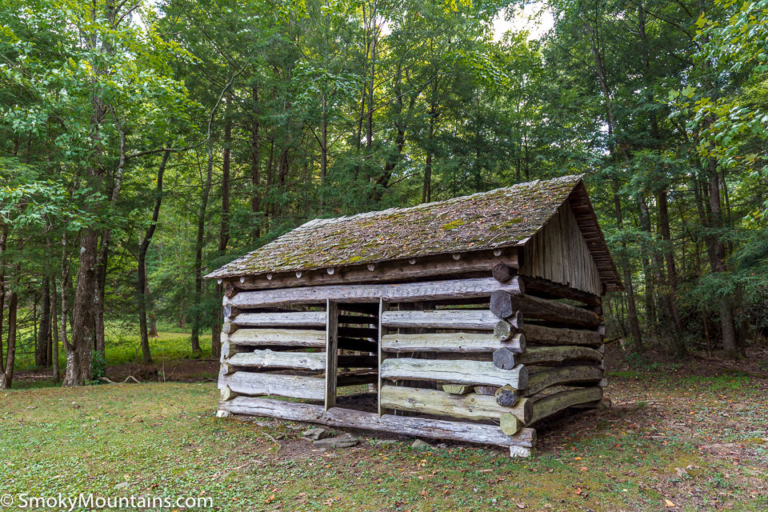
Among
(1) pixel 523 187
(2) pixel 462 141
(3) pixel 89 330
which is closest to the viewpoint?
(1) pixel 523 187

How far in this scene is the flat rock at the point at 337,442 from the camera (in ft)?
23.0

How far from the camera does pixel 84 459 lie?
6469mm

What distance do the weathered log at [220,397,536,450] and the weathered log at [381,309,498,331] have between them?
56.8 inches

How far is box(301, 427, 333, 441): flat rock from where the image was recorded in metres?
7.47

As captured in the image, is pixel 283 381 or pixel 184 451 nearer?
pixel 184 451

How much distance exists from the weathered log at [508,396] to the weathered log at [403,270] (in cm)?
170

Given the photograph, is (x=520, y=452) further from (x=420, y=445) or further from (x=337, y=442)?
(x=337, y=442)

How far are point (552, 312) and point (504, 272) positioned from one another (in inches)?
75.0

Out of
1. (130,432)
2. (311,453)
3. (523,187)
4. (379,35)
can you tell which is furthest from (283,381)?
(379,35)

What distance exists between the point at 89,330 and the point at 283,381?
8369mm

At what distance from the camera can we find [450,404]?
6.61 metres

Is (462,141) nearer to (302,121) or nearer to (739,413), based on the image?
(302,121)

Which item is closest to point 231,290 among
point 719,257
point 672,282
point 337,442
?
point 337,442

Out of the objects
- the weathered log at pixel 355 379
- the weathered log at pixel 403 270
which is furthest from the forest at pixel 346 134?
the weathered log at pixel 355 379
